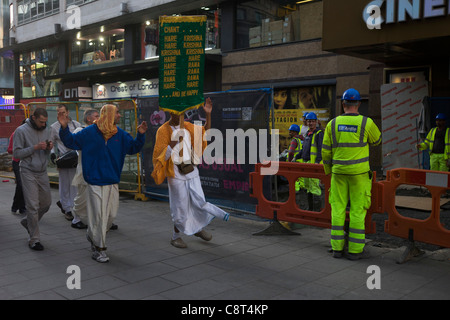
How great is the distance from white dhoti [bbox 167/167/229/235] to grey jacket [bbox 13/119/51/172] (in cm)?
Result: 180

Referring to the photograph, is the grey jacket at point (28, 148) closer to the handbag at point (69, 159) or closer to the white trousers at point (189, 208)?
the handbag at point (69, 159)

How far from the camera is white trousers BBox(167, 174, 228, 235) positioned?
613cm

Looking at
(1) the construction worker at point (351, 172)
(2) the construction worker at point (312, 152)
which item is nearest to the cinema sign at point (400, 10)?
(2) the construction worker at point (312, 152)

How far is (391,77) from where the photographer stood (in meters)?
12.2

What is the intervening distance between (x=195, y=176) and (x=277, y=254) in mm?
1530

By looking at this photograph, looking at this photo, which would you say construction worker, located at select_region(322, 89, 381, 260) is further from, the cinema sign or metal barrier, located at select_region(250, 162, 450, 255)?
the cinema sign

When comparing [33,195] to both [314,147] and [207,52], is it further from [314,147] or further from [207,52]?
[207,52]

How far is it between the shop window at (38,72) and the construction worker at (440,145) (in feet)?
70.0

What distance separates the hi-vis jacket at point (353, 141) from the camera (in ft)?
18.3

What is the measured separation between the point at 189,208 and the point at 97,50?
19.0 meters

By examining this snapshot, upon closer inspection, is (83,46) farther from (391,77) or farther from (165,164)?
(165,164)

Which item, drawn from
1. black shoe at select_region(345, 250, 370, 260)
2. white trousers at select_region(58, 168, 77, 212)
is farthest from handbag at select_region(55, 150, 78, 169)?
black shoe at select_region(345, 250, 370, 260)
